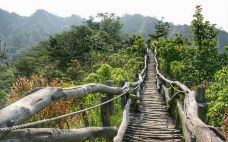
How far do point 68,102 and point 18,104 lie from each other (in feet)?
→ 18.6

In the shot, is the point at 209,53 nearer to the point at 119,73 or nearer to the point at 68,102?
the point at 119,73

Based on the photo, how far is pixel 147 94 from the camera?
44.2 ft

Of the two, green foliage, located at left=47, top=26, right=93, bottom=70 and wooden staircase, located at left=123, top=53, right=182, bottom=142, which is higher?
green foliage, located at left=47, top=26, right=93, bottom=70

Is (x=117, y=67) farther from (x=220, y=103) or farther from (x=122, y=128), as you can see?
(x=122, y=128)

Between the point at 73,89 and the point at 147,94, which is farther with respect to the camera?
the point at 147,94

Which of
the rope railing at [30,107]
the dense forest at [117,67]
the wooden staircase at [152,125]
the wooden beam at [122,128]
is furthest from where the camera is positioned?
the dense forest at [117,67]

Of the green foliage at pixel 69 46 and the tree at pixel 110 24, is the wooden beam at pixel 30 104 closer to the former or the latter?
the green foliage at pixel 69 46

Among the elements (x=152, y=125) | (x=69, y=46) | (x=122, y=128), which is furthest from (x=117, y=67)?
(x=122, y=128)

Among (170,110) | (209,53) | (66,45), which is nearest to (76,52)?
(66,45)

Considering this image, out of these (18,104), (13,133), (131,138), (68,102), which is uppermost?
(18,104)

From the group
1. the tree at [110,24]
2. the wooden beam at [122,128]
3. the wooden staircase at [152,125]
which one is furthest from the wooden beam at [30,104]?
the tree at [110,24]

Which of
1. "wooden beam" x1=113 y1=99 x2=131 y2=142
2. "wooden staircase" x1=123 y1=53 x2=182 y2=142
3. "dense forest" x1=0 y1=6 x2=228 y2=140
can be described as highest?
"dense forest" x1=0 y1=6 x2=228 y2=140

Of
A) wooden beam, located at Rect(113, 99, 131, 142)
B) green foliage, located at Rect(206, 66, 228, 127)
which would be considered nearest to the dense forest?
green foliage, located at Rect(206, 66, 228, 127)

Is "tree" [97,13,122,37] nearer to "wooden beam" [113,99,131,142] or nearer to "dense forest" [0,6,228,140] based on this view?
"dense forest" [0,6,228,140]
